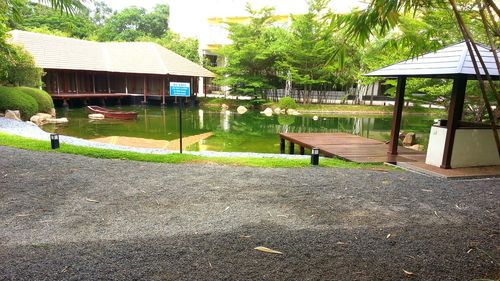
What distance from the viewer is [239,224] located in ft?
11.3

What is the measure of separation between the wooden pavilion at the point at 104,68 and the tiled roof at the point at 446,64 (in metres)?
19.0

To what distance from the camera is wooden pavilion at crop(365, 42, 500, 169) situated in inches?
232

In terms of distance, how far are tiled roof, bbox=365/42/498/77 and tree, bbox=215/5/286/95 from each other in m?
17.2

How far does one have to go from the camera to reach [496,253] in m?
2.86

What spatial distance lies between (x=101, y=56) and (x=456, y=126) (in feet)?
78.0

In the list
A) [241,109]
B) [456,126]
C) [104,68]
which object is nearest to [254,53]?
[241,109]

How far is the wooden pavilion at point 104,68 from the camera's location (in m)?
21.2

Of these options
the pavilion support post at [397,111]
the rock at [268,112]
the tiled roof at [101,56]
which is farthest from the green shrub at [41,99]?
the pavilion support post at [397,111]

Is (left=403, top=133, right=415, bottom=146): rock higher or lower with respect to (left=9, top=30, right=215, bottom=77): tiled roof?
lower

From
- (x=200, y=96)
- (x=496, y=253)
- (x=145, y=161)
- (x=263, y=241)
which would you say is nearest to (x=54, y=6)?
(x=263, y=241)

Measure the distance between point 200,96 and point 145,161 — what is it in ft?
75.5

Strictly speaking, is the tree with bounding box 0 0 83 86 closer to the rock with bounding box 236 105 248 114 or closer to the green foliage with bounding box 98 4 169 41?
the rock with bounding box 236 105 248 114

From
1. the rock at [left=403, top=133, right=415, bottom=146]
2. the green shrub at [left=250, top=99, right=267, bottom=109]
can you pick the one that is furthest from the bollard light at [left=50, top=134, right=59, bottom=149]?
the green shrub at [left=250, top=99, right=267, bottom=109]

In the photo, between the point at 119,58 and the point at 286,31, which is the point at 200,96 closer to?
the point at 119,58
